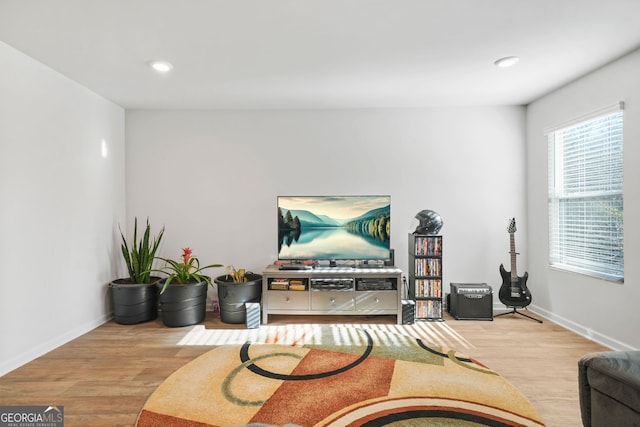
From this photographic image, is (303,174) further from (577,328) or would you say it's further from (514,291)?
(577,328)

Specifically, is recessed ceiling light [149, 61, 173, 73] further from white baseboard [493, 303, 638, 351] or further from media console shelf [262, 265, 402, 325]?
white baseboard [493, 303, 638, 351]

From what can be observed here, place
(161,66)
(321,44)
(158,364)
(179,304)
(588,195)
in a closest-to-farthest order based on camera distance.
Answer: (321,44)
(158,364)
(161,66)
(588,195)
(179,304)

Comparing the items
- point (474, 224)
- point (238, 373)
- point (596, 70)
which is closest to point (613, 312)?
point (474, 224)

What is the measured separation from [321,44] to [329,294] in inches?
97.6

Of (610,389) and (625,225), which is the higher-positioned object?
(625,225)

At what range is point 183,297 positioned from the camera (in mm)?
3676

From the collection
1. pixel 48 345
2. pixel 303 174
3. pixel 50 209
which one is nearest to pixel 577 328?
pixel 303 174

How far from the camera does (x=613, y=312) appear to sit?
300cm

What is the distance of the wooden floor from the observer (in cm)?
216

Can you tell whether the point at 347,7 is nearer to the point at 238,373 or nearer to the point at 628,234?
the point at 238,373

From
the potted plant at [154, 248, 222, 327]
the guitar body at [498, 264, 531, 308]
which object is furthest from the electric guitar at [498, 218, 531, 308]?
the potted plant at [154, 248, 222, 327]

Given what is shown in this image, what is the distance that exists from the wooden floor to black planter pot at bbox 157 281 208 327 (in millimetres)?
113

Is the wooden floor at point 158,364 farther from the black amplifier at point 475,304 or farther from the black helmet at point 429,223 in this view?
the black helmet at point 429,223

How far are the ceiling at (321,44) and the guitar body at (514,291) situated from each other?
6.66 feet
